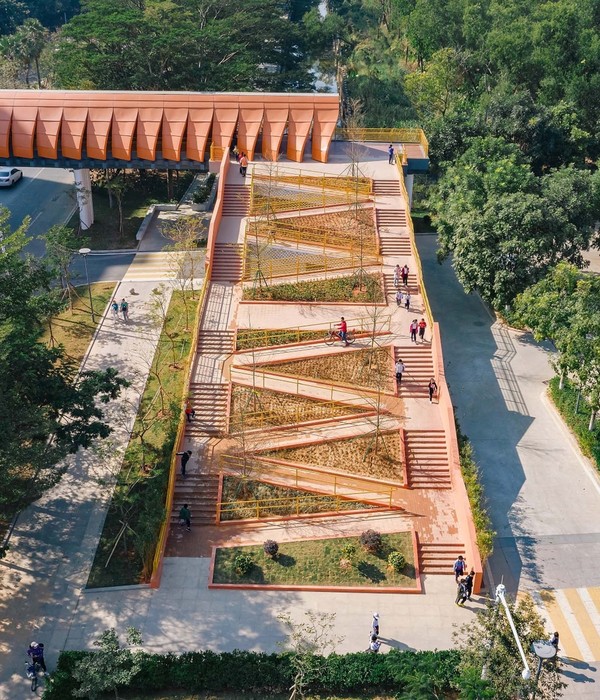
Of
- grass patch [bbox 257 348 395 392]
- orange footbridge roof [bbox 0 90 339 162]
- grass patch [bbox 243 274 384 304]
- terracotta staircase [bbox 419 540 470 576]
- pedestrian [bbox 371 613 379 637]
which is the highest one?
orange footbridge roof [bbox 0 90 339 162]

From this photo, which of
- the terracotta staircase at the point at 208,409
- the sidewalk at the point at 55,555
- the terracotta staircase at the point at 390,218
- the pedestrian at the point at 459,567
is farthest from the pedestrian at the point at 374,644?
the terracotta staircase at the point at 390,218

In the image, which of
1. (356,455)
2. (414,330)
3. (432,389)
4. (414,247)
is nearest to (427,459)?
(356,455)

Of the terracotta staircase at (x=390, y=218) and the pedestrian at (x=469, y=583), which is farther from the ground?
the terracotta staircase at (x=390, y=218)

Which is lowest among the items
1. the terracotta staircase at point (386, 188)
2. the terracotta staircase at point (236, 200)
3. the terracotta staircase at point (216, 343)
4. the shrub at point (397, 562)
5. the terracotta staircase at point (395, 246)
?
the shrub at point (397, 562)

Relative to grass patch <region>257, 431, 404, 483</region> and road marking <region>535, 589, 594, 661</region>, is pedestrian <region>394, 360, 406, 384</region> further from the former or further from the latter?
road marking <region>535, 589, 594, 661</region>

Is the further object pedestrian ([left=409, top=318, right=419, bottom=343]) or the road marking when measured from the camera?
pedestrian ([left=409, top=318, right=419, bottom=343])

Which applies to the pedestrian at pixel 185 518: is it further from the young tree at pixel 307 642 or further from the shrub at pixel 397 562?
the shrub at pixel 397 562

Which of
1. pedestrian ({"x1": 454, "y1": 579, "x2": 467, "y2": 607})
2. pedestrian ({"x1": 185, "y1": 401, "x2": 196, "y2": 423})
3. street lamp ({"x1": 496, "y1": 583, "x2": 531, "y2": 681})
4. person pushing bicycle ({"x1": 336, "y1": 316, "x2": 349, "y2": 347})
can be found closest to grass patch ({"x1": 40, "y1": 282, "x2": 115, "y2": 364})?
pedestrian ({"x1": 185, "y1": 401, "x2": 196, "y2": 423})

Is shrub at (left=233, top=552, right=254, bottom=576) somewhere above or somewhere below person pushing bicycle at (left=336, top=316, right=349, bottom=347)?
below
